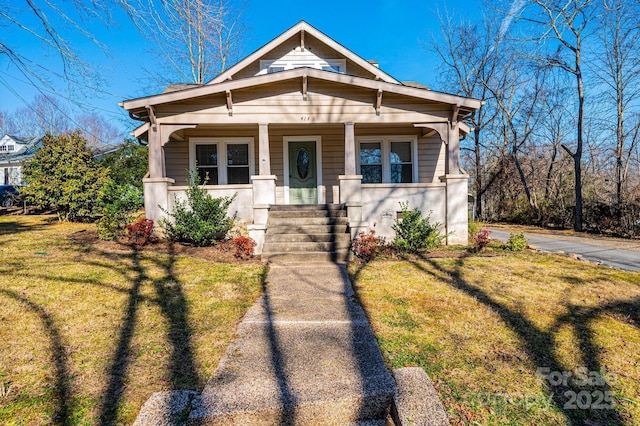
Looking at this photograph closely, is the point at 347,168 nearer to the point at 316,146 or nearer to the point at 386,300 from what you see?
the point at 316,146

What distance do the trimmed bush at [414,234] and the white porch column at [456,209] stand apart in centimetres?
85

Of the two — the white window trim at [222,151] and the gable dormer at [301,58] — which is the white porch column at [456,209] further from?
the white window trim at [222,151]

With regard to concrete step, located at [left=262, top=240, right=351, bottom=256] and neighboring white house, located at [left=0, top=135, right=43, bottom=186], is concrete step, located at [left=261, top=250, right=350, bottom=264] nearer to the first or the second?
concrete step, located at [left=262, top=240, right=351, bottom=256]

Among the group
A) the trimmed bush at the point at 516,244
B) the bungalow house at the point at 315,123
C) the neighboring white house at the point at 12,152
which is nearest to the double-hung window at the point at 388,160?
the bungalow house at the point at 315,123

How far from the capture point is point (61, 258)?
5898mm

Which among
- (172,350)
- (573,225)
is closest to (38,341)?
(172,350)

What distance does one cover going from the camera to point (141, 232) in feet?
23.8

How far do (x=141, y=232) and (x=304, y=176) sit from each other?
5.00m

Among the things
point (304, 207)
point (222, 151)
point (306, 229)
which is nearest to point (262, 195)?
point (304, 207)

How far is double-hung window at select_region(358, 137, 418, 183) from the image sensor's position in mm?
10508

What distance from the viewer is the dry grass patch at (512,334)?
7.54 feet

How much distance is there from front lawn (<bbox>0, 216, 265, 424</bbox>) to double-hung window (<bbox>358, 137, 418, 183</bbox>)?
5.80m

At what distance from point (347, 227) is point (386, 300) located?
3.32 metres

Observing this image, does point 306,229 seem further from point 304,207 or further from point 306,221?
point 304,207
